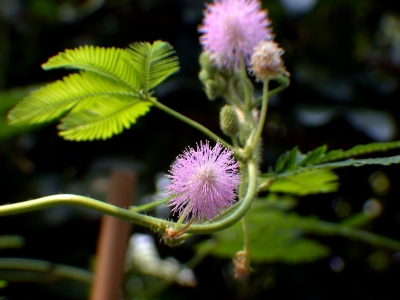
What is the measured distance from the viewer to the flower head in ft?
1.13

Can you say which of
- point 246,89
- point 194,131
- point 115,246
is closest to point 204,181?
point 246,89

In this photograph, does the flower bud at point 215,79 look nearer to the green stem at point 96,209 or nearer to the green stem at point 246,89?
the green stem at point 246,89

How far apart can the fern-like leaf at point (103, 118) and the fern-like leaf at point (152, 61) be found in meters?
0.03

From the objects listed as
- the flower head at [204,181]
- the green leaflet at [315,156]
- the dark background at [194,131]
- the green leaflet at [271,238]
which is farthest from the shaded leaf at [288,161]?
the dark background at [194,131]

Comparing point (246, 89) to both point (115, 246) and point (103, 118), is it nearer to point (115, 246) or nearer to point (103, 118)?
point (103, 118)

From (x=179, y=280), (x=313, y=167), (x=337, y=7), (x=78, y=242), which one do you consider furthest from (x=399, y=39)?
(x=313, y=167)

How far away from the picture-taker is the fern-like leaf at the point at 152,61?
43 cm

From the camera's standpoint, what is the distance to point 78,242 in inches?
66.9

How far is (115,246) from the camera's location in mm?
720

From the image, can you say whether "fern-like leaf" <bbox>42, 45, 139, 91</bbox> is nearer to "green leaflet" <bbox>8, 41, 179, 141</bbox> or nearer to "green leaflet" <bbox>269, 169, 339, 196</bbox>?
→ "green leaflet" <bbox>8, 41, 179, 141</bbox>

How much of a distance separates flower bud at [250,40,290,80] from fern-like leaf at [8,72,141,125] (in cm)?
13

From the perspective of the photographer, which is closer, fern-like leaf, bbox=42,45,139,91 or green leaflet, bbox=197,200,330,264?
fern-like leaf, bbox=42,45,139,91

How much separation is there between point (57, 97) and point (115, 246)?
12.9 inches

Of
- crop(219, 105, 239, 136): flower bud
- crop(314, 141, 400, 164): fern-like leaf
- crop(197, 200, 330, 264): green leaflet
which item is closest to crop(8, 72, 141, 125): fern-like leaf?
crop(219, 105, 239, 136): flower bud
